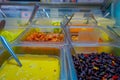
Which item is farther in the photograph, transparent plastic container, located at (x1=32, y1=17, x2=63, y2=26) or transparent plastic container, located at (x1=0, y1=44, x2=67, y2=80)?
transparent plastic container, located at (x1=32, y1=17, x2=63, y2=26)

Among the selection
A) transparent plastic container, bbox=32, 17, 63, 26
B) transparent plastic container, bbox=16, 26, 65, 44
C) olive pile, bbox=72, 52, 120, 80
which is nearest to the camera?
olive pile, bbox=72, 52, 120, 80

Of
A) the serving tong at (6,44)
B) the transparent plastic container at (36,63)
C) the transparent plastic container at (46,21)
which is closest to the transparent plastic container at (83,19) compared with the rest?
the transparent plastic container at (46,21)

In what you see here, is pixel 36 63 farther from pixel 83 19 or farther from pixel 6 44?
pixel 83 19

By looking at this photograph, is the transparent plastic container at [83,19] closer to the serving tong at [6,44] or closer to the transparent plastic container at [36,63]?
the transparent plastic container at [36,63]

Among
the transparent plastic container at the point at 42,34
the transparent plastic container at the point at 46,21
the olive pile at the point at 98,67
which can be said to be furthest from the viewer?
the transparent plastic container at the point at 46,21

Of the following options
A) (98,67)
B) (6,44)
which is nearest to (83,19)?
(98,67)

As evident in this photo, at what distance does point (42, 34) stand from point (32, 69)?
75 centimetres

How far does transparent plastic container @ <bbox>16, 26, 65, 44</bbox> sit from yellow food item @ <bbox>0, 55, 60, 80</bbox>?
26 cm

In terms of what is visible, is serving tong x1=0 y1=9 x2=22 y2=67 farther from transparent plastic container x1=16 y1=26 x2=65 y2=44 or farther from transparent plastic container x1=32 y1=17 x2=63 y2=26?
transparent plastic container x1=32 y1=17 x2=63 y2=26

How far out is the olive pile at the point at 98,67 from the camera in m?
1.03

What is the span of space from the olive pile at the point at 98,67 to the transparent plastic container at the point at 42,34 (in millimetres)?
364

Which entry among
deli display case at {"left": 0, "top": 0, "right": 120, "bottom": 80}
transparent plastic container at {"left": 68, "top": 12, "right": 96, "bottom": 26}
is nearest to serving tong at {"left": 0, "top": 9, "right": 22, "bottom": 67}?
deli display case at {"left": 0, "top": 0, "right": 120, "bottom": 80}

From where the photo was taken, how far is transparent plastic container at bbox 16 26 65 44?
5.40 feet

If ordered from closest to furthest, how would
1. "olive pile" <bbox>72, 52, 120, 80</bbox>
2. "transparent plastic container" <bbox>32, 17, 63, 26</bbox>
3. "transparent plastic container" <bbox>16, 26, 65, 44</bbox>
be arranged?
"olive pile" <bbox>72, 52, 120, 80</bbox>
"transparent plastic container" <bbox>16, 26, 65, 44</bbox>
"transparent plastic container" <bbox>32, 17, 63, 26</bbox>
